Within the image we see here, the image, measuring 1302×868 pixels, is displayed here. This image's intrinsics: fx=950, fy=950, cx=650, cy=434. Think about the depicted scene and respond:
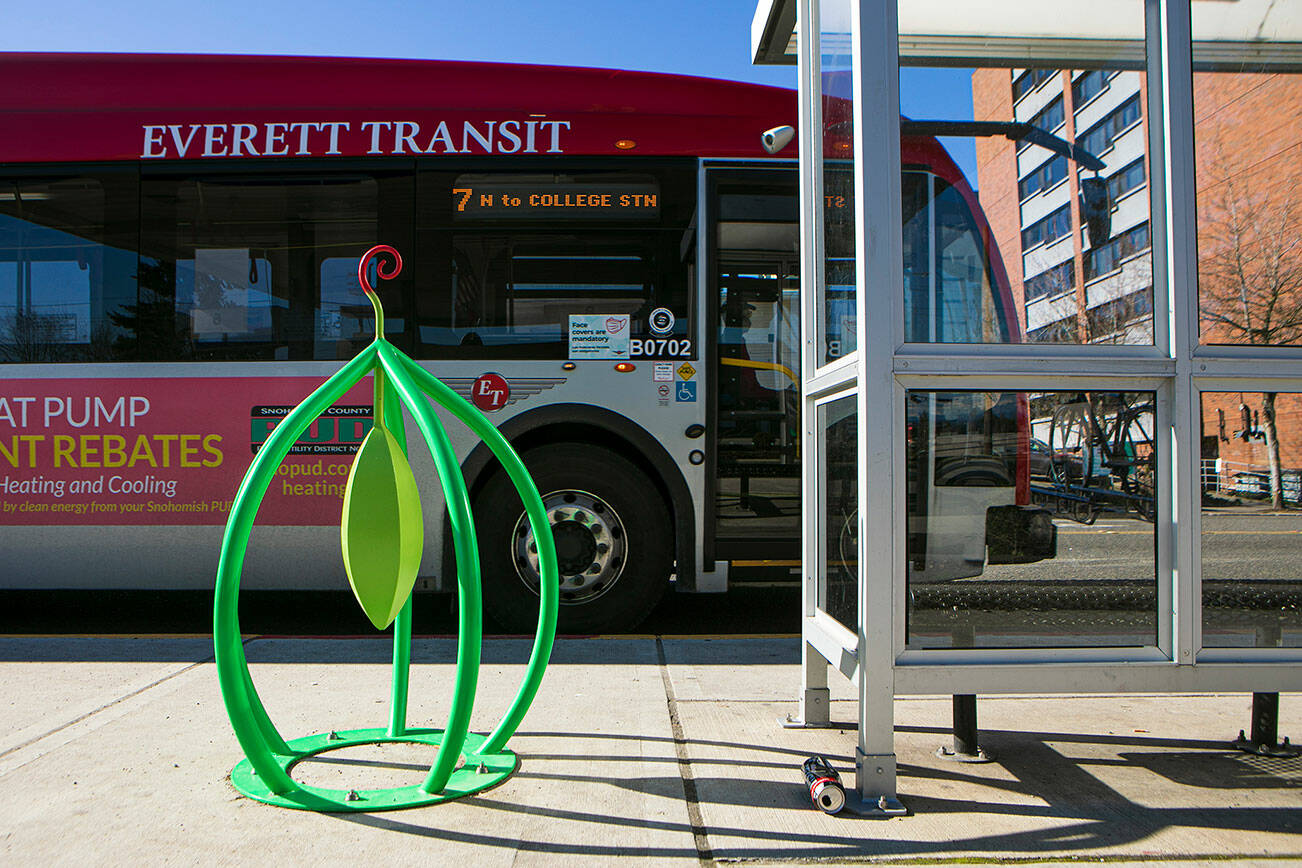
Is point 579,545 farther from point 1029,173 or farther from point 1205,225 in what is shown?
point 1205,225

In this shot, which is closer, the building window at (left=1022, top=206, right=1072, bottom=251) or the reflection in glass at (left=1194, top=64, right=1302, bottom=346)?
the reflection in glass at (left=1194, top=64, right=1302, bottom=346)

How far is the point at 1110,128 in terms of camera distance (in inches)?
128

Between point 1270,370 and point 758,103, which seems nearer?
point 1270,370

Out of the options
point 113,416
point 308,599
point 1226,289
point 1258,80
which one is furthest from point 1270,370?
point 308,599

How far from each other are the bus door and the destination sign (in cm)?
46

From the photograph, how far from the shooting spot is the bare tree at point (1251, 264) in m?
3.11

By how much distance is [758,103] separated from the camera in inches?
221

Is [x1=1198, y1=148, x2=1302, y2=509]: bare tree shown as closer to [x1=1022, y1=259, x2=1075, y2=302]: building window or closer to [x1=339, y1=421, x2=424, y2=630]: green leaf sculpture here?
[x1=1022, y1=259, x2=1075, y2=302]: building window

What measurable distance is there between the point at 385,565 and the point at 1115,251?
104 inches

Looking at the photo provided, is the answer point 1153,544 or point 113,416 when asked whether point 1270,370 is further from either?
point 113,416

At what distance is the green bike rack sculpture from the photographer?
107 inches

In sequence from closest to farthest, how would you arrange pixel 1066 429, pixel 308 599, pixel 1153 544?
pixel 1153 544 < pixel 1066 429 < pixel 308 599

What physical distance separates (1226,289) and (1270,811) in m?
1.65

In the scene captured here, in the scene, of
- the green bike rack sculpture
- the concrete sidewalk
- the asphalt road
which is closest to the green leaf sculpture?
the green bike rack sculpture
